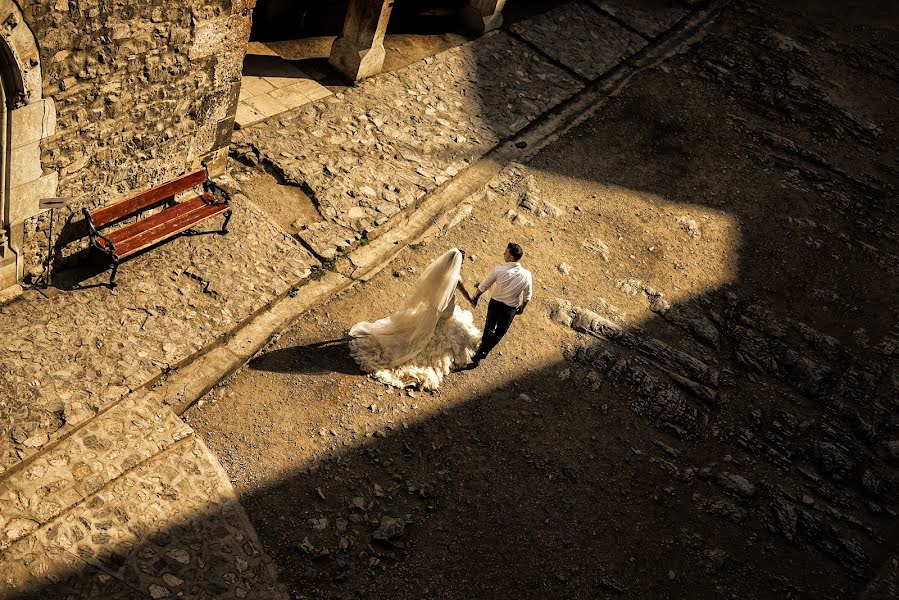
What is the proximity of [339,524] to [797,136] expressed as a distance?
10074 millimetres

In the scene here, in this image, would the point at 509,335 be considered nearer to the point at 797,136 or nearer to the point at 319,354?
the point at 319,354

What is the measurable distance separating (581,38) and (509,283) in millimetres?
7715

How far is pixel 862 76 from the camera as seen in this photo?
1445cm

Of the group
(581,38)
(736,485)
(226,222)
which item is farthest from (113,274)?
(581,38)

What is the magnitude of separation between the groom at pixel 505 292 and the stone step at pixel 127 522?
9.24 ft

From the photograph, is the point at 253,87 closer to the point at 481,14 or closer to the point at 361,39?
the point at 361,39

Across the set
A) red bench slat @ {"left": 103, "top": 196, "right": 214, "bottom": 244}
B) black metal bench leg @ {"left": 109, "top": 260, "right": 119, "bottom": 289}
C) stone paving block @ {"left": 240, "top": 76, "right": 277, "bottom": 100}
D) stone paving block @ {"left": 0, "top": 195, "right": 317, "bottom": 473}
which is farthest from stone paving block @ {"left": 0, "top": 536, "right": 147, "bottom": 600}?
stone paving block @ {"left": 240, "top": 76, "right": 277, "bottom": 100}

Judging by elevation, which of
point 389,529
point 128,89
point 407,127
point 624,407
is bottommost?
point 389,529

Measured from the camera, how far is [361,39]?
34.8 ft

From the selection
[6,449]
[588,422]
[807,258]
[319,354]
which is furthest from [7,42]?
[807,258]

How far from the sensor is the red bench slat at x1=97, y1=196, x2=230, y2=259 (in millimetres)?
7078

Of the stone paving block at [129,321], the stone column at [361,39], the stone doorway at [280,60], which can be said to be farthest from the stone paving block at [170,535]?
the stone column at [361,39]

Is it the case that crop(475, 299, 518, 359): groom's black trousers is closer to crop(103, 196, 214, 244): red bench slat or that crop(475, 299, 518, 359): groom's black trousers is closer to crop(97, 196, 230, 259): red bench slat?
crop(97, 196, 230, 259): red bench slat

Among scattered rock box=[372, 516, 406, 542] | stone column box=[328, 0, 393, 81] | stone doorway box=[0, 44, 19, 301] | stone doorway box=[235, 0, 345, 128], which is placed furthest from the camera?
stone column box=[328, 0, 393, 81]
